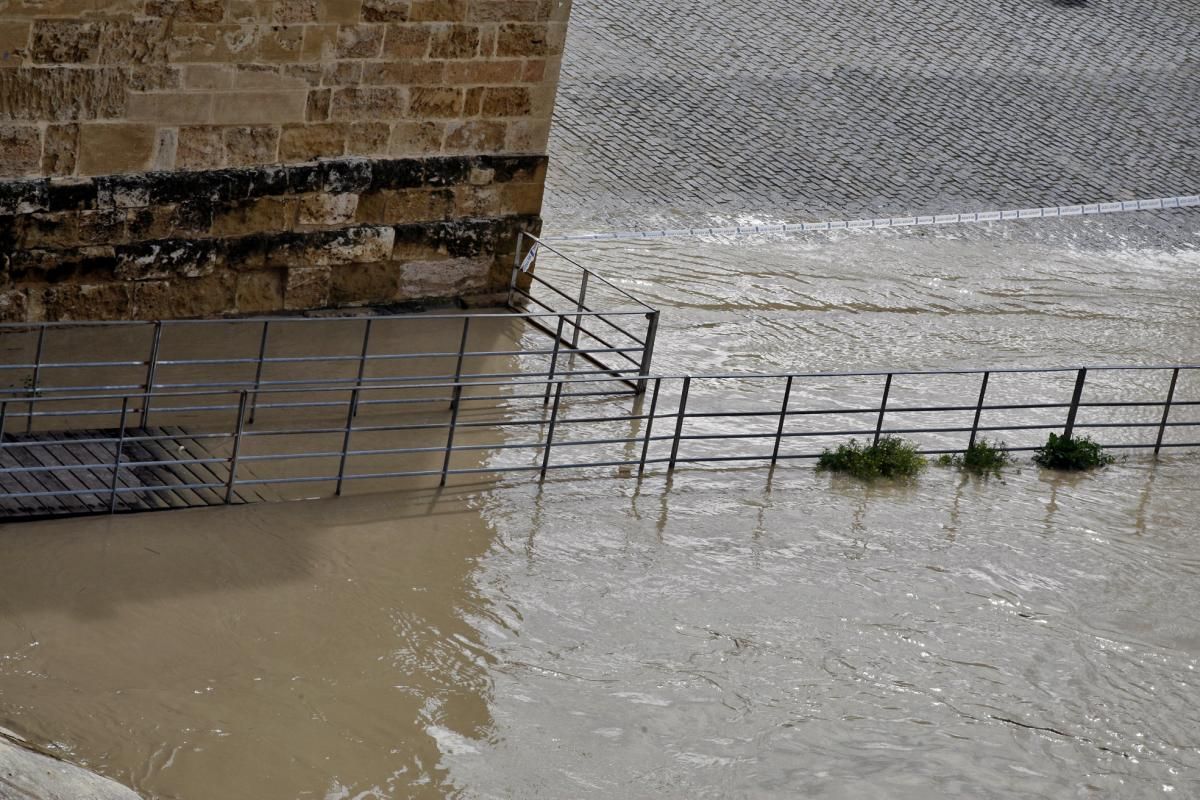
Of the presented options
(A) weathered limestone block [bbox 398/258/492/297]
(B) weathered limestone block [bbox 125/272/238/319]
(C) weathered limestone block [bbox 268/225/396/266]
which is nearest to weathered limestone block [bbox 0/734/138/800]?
(B) weathered limestone block [bbox 125/272/238/319]

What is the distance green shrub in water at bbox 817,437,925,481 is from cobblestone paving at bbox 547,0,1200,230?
686 centimetres

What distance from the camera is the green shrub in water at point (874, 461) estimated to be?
40.5ft

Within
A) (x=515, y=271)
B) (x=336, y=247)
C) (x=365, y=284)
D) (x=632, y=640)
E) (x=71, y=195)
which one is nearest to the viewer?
(x=632, y=640)

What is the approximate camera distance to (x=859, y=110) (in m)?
23.5

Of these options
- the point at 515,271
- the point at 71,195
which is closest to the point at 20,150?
the point at 71,195

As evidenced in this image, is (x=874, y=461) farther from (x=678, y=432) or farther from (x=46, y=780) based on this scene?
(x=46, y=780)

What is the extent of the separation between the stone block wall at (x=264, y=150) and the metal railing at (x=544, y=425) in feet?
5.53

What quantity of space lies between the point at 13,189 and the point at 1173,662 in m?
9.04

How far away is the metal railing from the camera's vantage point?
35.3ft

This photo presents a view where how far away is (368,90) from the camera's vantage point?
45.2 ft

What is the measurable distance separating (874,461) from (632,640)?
369 centimetres

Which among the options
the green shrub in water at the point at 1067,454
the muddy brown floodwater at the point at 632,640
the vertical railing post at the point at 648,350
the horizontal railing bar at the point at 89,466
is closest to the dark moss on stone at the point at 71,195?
the horizontal railing bar at the point at 89,466

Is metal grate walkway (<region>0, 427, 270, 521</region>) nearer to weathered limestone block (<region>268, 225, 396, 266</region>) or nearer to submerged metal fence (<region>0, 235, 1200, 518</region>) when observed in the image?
submerged metal fence (<region>0, 235, 1200, 518</region>)

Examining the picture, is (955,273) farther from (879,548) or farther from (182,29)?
(182,29)
